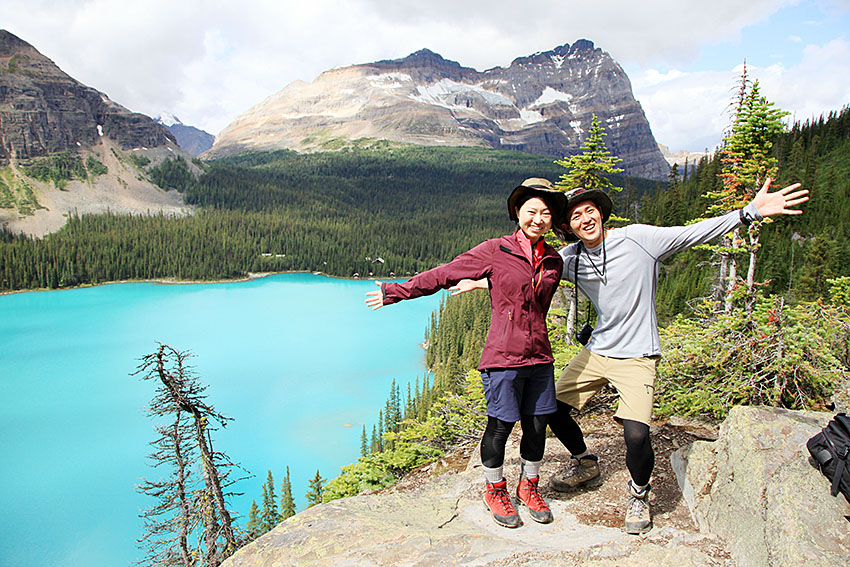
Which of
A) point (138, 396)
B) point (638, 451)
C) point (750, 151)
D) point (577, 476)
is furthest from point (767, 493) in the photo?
point (138, 396)

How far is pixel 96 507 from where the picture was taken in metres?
22.8

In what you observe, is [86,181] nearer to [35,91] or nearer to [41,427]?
[35,91]

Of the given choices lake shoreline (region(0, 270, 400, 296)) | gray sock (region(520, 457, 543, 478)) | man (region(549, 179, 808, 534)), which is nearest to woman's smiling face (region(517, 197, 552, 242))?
man (region(549, 179, 808, 534))

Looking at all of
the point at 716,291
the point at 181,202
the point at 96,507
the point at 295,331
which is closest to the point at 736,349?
the point at 716,291

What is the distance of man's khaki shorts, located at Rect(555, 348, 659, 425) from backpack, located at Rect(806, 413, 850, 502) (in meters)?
0.93

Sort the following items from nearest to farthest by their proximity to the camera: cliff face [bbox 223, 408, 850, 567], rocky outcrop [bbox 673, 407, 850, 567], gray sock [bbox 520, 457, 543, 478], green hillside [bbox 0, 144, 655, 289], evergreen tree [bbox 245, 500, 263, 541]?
rocky outcrop [bbox 673, 407, 850, 567] → cliff face [bbox 223, 408, 850, 567] → gray sock [bbox 520, 457, 543, 478] → evergreen tree [bbox 245, 500, 263, 541] → green hillside [bbox 0, 144, 655, 289]

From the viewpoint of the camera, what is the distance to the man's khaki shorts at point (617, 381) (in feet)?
11.7

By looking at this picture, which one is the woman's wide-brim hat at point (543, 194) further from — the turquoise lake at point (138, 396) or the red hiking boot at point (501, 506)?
the turquoise lake at point (138, 396)

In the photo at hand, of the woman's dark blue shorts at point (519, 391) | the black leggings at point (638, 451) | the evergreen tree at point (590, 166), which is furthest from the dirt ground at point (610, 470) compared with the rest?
the evergreen tree at point (590, 166)

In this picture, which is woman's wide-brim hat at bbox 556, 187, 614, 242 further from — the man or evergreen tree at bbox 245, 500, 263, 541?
evergreen tree at bbox 245, 500, 263, 541

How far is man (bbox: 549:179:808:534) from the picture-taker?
352 cm

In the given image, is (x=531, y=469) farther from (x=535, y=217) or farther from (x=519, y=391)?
(x=535, y=217)

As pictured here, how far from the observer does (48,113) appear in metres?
133

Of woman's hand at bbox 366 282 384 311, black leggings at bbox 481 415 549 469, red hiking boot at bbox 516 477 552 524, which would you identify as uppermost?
woman's hand at bbox 366 282 384 311
